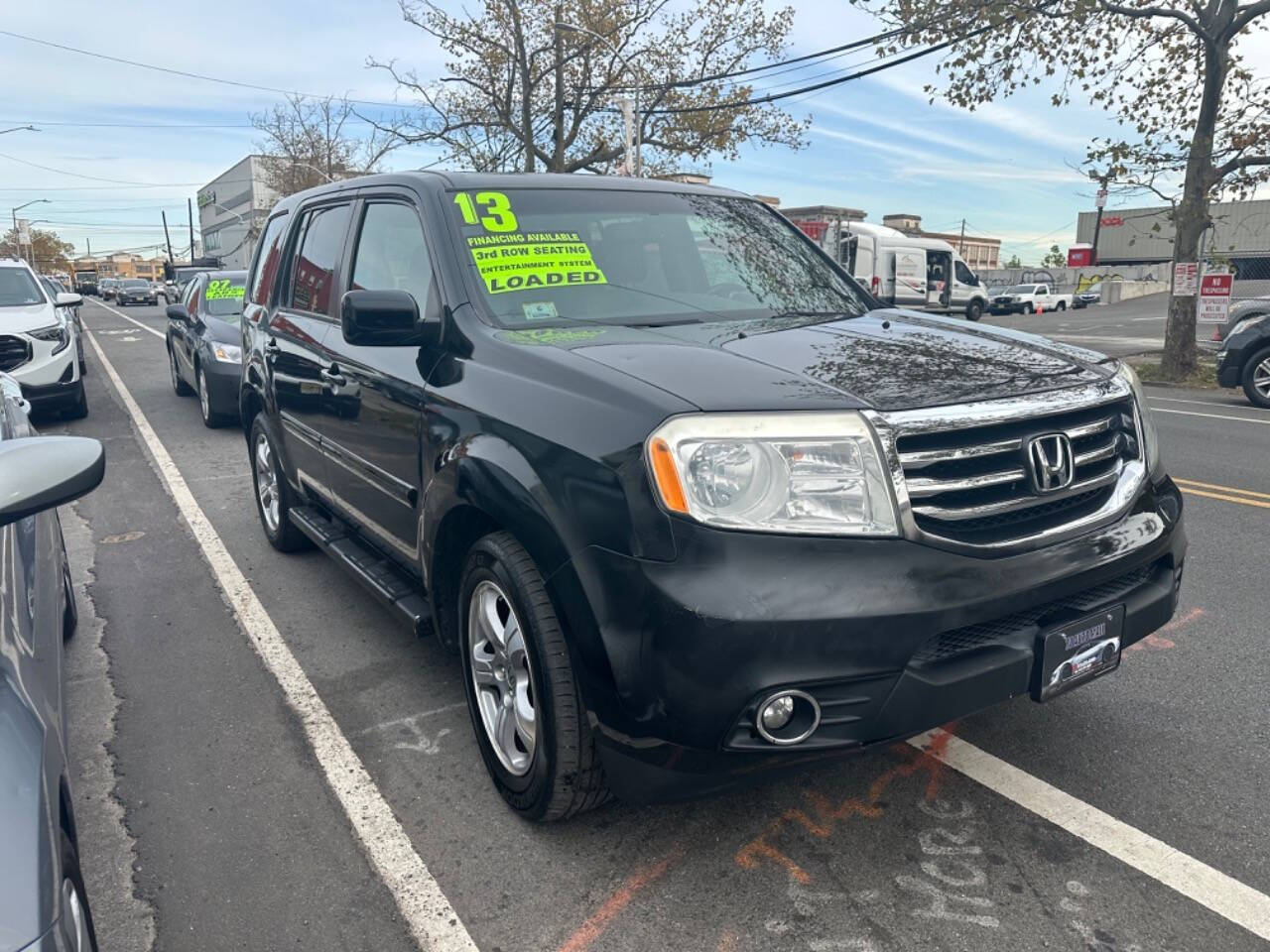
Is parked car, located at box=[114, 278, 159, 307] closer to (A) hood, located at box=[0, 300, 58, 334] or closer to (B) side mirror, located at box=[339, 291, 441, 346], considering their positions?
(A) hood, located at box=[0, 300, 58, 334]

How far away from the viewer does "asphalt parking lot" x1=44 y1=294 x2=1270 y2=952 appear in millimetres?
2443

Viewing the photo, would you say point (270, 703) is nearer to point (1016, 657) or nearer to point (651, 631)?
point (651, 631)

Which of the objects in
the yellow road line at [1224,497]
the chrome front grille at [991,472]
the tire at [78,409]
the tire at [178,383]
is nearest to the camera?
the chrome front grille at [991,472]

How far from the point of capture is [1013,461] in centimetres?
249

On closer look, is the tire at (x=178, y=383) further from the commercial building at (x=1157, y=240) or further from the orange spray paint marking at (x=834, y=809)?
the commercial building at (x=1157, y=240)

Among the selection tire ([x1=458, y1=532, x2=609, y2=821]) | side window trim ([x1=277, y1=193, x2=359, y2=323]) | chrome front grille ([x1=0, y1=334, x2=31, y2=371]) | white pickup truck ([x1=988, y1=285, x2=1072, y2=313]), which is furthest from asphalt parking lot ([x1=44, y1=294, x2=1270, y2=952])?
white pickup truck ([x1=988, y1=285, x2=1072, y2=313])

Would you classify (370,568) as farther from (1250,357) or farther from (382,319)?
(1250,357)

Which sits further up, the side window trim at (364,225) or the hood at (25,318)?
the side window trim at (364,225)

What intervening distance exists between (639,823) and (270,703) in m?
1.69

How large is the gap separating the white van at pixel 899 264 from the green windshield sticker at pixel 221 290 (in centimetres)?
2057

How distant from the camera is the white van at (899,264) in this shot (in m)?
29.3

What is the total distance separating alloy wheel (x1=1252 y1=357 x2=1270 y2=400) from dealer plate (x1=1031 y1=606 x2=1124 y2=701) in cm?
1117

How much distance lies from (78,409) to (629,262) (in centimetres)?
929

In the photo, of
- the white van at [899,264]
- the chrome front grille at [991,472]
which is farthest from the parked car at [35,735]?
the white van at [899,264]
